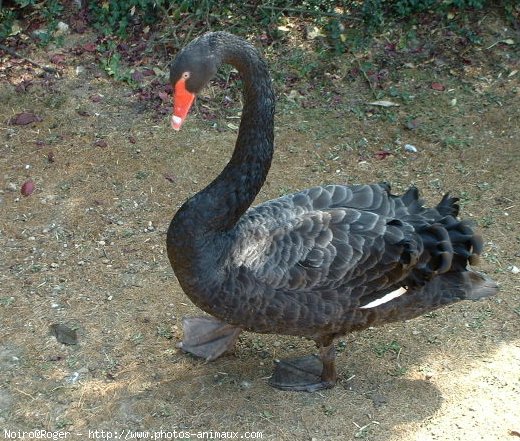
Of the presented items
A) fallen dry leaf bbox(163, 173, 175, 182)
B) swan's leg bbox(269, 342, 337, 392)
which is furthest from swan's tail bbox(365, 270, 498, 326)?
fallen dry leaf bbox(163, 173, 175, 182)

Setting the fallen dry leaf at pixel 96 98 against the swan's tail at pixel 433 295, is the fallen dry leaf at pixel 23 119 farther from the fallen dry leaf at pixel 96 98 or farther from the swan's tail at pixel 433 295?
the swan's tail at pixel 433 295

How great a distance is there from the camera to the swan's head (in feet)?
10.3

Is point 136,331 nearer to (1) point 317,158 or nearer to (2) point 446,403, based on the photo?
(2) point 446,403

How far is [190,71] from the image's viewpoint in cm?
314

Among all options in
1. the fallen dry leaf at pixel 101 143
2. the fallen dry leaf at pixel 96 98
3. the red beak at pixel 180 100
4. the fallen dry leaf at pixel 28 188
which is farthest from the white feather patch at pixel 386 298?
the fallen dry leaf at pixel 96 98

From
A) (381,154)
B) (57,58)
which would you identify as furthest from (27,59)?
(381,154)

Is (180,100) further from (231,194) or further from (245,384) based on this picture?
(245,384)

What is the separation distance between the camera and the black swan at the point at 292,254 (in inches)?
132

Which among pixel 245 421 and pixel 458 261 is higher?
pixel 458 261

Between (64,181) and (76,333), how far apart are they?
140cm

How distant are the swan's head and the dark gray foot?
4.21 feet

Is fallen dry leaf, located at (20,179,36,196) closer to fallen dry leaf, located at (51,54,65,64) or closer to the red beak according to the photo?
fallen dry leaf, located at (51,54,65,64)

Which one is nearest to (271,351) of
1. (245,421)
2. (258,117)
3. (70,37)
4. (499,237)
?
(245,421)

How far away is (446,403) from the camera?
139 inches
